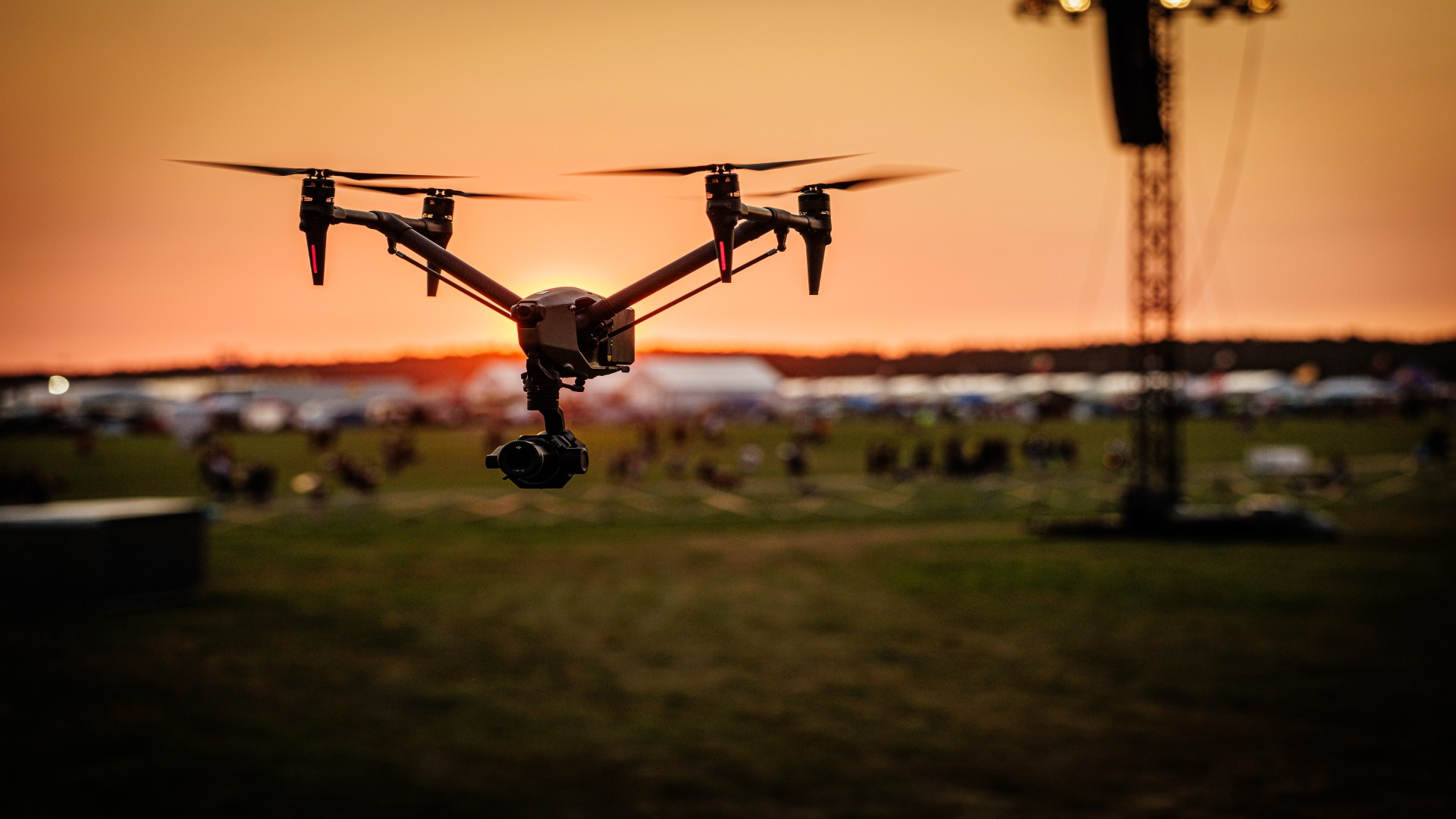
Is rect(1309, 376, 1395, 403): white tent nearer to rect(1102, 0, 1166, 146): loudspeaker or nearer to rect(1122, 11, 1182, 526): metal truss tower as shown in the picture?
rect(1122, 11, 1182, 526): metal truss tower

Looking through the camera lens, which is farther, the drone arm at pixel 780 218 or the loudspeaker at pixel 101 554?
the loudspeaker at pixel 101 554

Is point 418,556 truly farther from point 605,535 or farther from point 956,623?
point 956,623

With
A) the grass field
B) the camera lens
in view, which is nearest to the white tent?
the grass field

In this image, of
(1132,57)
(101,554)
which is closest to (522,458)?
(1132,57)

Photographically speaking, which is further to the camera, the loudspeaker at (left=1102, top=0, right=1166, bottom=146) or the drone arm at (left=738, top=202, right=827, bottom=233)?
the loudspeaker at (left=1102, top=0, right=1166, bottom=146)

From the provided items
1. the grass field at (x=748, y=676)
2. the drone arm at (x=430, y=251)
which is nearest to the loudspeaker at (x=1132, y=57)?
the drone arm at (x=430, y=251)

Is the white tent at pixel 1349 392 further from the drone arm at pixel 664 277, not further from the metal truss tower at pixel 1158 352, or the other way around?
the drone arm at pixel 664 277

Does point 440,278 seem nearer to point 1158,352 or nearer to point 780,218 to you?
point 780,218
